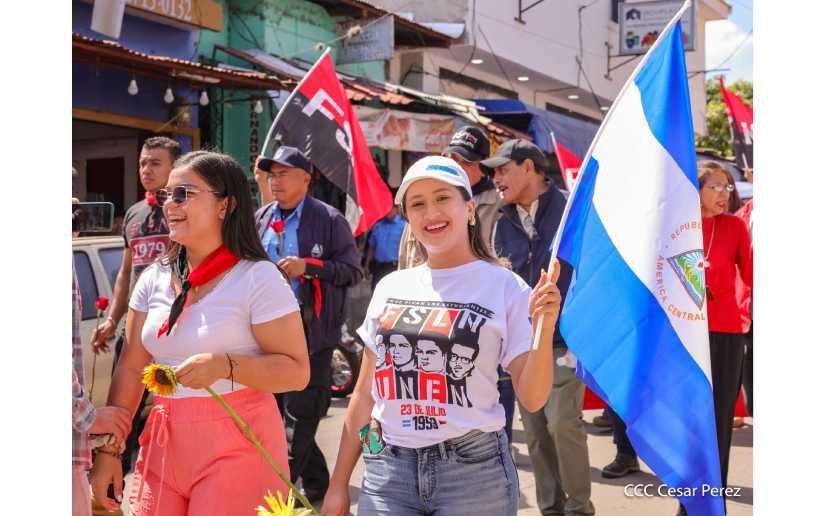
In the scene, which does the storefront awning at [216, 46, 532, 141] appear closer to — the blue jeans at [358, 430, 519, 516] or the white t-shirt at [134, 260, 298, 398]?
the white t-shirt at [134, 260, 298, 398]

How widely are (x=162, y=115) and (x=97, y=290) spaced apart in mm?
5947

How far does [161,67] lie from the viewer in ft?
36.6

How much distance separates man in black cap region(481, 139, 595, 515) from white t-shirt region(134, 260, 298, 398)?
Result: 2.22 m

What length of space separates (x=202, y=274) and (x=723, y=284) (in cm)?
365

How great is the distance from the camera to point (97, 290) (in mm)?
7426

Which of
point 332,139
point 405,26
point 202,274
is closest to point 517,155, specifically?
point 332,139

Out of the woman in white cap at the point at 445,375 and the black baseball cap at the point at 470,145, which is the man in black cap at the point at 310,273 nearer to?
the black baseball cap at the point at 470,145

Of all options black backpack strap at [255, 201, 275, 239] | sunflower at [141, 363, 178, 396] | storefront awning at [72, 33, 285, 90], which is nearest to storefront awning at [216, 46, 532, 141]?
storefront awning at [72, 33, 285, 90]

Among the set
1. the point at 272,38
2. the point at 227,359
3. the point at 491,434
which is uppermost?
the point at 272,38

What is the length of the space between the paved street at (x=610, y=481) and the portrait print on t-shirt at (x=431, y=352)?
3.00 m

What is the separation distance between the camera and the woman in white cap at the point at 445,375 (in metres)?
3.13
